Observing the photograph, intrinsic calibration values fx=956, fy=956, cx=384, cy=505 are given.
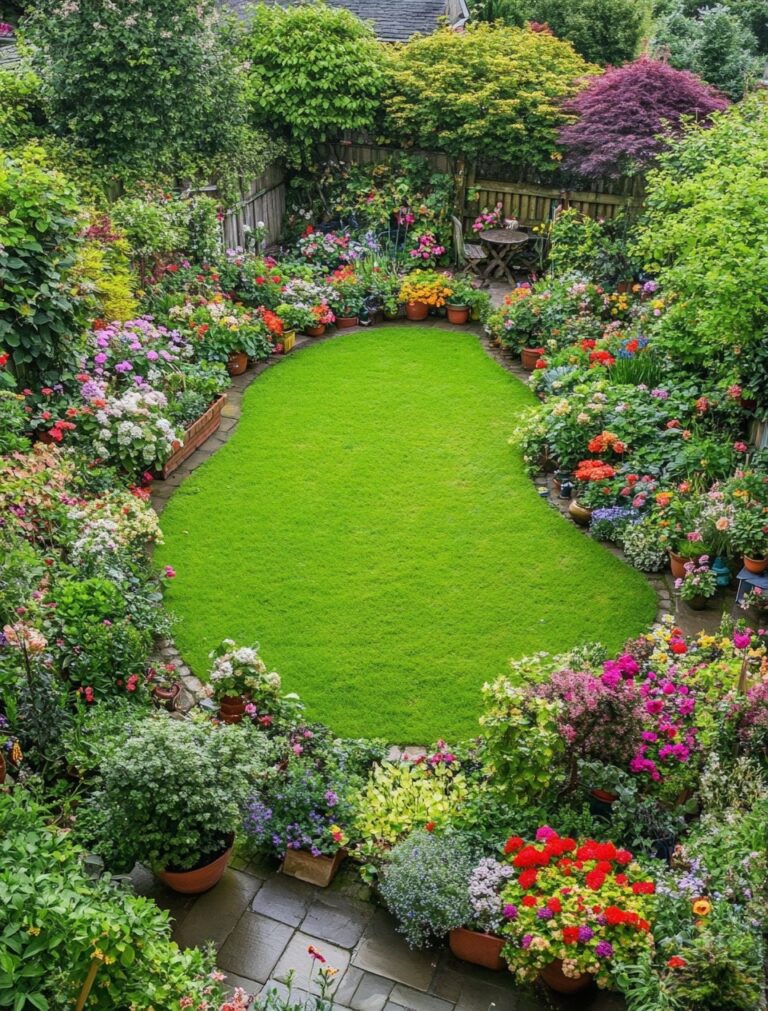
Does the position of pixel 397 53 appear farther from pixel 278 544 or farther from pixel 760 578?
pixel 760 578

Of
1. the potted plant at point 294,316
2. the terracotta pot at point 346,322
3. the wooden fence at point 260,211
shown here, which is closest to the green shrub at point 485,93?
the wooden fence at point 260,211

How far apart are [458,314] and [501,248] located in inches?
69.9

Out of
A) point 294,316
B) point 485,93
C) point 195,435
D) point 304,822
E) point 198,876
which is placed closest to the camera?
point 198,876

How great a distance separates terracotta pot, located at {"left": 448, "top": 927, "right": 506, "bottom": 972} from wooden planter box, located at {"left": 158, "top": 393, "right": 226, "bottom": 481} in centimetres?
561

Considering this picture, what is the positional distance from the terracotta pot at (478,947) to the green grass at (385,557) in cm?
172

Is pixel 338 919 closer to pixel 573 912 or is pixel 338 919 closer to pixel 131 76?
pixel 573 912

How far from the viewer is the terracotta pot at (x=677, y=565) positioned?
26.0 feet

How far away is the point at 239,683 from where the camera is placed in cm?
625

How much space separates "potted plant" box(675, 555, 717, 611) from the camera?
7.61m

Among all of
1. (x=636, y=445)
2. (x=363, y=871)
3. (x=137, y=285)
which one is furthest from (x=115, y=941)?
(x=137, y=285)

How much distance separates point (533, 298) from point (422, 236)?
9.26 ft

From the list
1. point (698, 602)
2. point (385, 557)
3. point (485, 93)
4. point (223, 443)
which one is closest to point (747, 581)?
point (698, 602)

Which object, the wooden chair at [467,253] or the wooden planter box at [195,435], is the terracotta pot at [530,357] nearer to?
the wooden chair at [467,253]

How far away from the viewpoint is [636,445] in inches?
356
